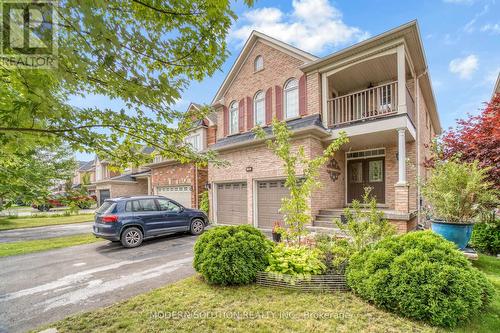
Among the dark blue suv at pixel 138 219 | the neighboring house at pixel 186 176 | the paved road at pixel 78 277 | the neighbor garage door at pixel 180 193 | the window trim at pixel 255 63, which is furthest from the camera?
the neighbor garage door at pixel 180 193

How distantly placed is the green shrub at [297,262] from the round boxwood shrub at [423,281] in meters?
0.64

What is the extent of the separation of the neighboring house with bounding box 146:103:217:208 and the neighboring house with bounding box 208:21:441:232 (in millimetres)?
1561

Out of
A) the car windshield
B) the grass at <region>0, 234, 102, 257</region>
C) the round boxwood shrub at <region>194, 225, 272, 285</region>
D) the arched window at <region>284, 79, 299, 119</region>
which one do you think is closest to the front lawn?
the round boxwood shrub at <region>194, 225, 272, 285</region>

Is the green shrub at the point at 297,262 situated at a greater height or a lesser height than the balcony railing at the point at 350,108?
lesser

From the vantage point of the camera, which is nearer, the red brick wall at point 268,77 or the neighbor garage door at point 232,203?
the red brick wall at point 268,77

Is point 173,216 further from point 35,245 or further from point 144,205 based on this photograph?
point 35,245

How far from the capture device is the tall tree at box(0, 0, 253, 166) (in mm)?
2107

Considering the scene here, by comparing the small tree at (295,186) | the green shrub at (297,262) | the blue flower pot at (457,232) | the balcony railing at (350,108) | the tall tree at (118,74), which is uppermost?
the balcony railing at (350,108)

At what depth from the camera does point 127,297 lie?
13.9 ft

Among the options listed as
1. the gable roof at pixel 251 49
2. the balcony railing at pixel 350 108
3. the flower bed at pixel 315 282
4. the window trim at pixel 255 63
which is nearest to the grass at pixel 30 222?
the gable roof at pixel 251 49

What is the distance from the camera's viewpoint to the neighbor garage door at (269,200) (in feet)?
31.6

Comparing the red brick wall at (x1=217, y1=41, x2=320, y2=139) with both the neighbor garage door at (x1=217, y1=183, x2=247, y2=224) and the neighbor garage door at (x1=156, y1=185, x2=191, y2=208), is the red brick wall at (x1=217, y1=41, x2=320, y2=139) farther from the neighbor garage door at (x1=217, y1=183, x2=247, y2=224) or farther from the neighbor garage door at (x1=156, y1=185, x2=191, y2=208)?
the neighbor garage door at (x1=156, y1=185, x2=191, y2=208)

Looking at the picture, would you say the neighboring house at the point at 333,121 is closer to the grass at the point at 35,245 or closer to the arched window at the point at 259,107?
the arched window at the point at 259,107

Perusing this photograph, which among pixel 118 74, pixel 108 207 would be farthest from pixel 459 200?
pixel 108 207
